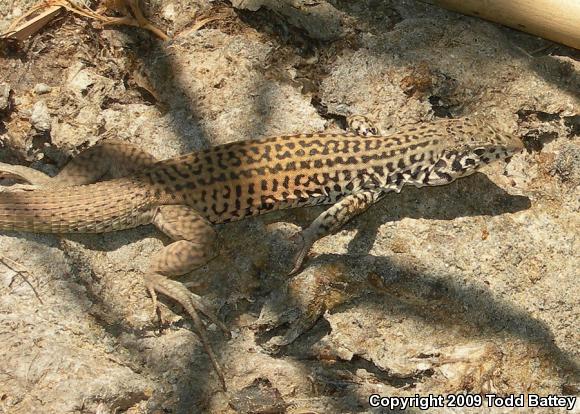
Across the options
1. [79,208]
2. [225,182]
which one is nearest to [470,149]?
[225,182]

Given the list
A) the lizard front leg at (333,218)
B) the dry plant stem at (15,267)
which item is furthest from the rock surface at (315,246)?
the lizard front leg at (333,218)

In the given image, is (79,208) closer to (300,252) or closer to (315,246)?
(300,252)

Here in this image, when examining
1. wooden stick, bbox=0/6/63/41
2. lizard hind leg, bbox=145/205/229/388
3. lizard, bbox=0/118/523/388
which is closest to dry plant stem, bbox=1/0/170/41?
wooden stick, bbox=0/6/63/41

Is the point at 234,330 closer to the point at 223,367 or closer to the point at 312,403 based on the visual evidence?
the point at 223,367

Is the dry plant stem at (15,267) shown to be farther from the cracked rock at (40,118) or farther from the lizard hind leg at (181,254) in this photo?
the cracked rock at (40,118)

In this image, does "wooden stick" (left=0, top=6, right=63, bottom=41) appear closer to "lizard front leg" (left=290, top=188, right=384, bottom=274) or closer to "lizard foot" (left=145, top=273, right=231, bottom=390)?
"lizard foot" (left=145, top=273, right=231, bottom=390)

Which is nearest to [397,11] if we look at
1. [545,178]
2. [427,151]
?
[427,151]

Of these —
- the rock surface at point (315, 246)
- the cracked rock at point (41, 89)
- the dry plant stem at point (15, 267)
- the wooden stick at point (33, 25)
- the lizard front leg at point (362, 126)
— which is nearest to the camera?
the rock surface at point (315, 246)

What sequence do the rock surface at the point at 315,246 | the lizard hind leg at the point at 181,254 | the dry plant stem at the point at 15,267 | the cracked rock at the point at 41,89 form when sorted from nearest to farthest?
1. the rock surface at the point at 315,246
2. the dry plant stem at the point at 15,267
3. the lizard hind leg at the point at 181,254
4. the cracked rock at the point at 41,89
